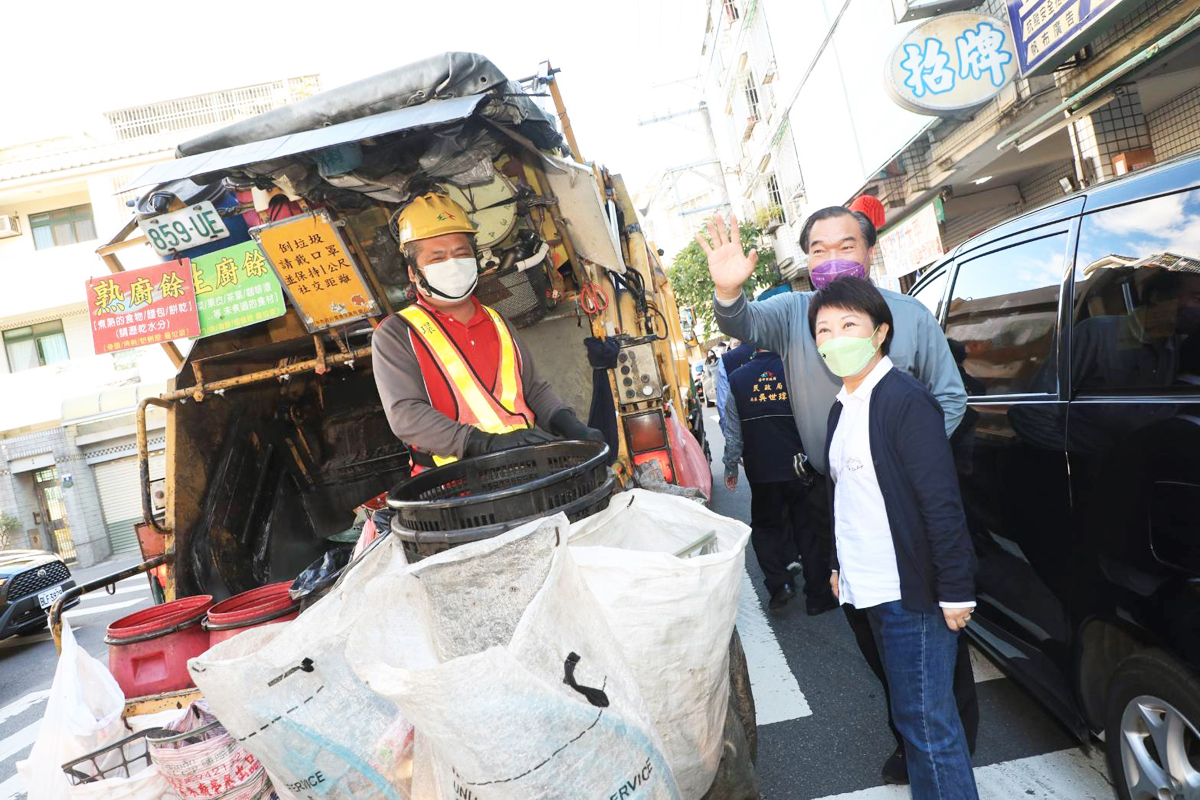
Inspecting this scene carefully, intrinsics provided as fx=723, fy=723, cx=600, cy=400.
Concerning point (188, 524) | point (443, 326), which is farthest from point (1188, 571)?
point (188, 524)

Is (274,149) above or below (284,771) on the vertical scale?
above

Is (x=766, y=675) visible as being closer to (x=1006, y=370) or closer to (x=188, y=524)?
(x=1006, y=370)

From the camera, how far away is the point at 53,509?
18938 mm

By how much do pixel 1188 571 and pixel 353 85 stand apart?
2795mm

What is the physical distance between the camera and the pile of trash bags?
1324 mm

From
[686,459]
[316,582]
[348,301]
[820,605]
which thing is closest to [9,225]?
[348,301]

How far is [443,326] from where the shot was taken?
8.95 ft

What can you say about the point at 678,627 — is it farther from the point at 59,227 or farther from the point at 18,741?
the point at 59,227

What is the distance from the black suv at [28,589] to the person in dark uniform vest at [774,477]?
26.1 feet

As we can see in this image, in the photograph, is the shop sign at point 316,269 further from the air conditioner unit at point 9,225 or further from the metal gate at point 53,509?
the air conditioner unit at point 9,225

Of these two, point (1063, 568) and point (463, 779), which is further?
point (1063, 568)

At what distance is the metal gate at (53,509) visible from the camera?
18828 mm

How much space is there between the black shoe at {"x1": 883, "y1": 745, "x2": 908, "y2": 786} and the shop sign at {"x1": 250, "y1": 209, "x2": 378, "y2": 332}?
3.19 meters

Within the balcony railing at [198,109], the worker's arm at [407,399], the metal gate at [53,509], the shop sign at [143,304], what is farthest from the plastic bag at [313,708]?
the balcony railing at [198,109]
